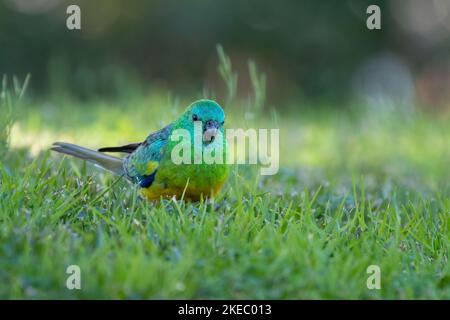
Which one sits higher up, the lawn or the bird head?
the bird head

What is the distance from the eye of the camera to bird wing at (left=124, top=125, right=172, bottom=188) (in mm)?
4430

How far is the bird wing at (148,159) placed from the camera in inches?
174

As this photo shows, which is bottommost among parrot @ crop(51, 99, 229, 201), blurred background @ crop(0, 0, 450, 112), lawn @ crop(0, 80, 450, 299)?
lawn @ crop(0, 80, 450, 299)

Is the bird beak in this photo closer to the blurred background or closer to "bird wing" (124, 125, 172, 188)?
"bird wing" (124, 125, 172, 188)

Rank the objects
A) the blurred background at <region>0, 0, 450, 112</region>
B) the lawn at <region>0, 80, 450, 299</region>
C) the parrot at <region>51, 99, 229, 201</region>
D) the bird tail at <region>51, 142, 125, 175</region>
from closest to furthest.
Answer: the lawn at <region>0, 80, 450, 299</region>
the parrot at <region>51, 99, 229, 201</region>
the bird tail at <region>51, 142, 125, 175</region>
the blurred background at <region>0, 0, 450, 112</region>

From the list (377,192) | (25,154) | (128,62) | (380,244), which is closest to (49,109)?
(25,154)

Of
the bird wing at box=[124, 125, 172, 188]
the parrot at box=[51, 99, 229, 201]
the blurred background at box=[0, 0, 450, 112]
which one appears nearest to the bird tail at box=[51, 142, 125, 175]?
the bird wing at box=[124, 125, 172, 188]

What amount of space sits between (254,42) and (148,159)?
9.31 metres

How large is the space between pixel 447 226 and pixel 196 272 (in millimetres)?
1677

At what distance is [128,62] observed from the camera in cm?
1398

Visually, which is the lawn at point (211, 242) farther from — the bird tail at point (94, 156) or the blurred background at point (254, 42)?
the blurred background at point (254, 42)

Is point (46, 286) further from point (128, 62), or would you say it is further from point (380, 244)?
point (128, 62)

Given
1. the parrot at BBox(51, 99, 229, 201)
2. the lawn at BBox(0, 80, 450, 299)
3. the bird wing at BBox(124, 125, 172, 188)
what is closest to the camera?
the lawn at BBox(0, 80, 450, 299)

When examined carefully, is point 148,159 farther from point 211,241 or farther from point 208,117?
point 211,241
